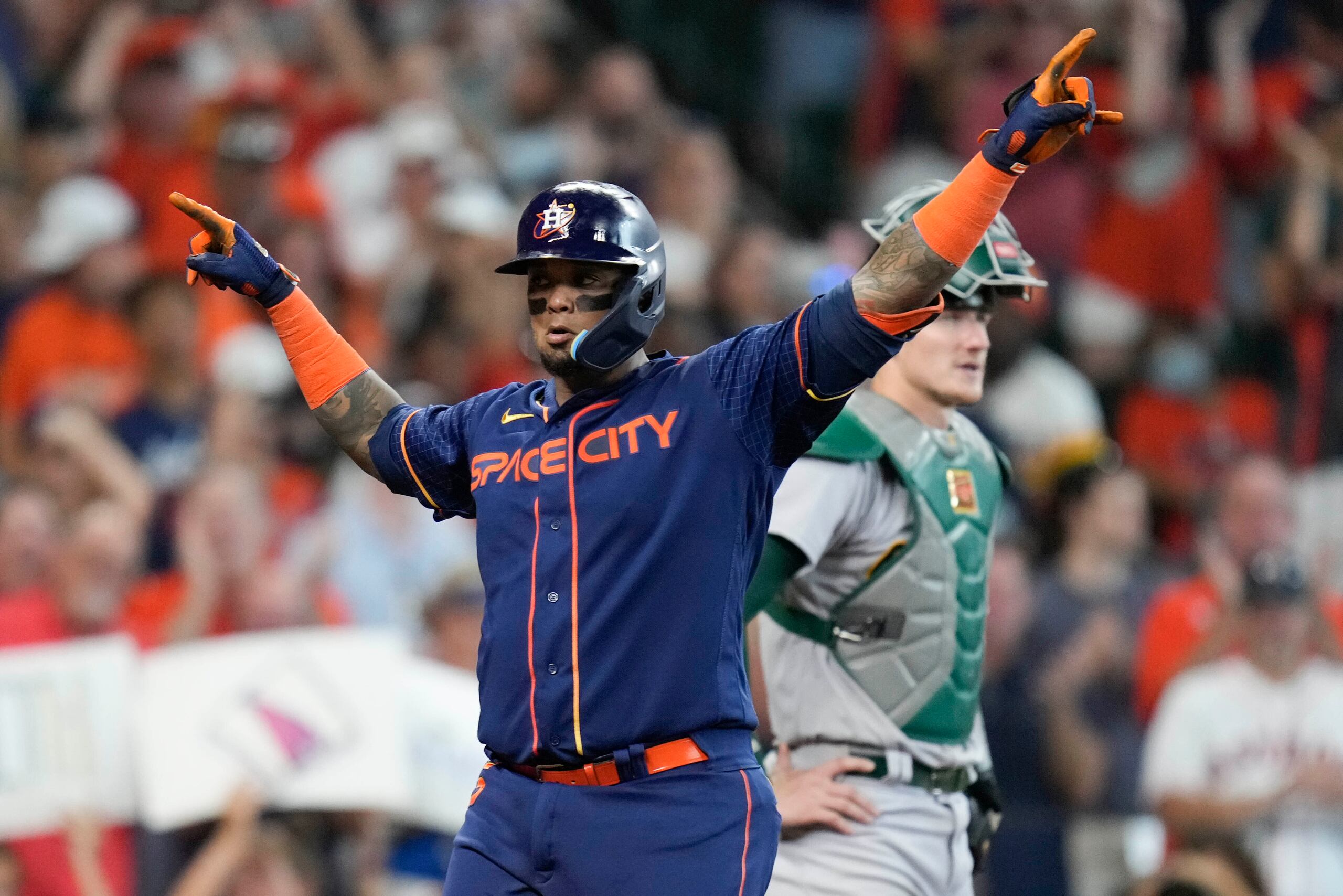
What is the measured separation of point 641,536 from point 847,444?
3.24 ft

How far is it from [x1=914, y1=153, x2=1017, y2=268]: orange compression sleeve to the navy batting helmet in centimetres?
65

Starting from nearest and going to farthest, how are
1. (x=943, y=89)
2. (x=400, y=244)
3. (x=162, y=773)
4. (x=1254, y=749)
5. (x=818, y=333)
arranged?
(x=818, y=333) < (x=162, y=773) < (x=1254, y=749) < (x=400, y=244) < (x=943, y=89)

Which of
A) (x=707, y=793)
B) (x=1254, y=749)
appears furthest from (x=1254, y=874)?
(x=707, y=793)

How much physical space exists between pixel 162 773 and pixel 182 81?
460cm

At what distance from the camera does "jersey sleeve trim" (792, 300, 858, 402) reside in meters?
4.03

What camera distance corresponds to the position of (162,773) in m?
7.00

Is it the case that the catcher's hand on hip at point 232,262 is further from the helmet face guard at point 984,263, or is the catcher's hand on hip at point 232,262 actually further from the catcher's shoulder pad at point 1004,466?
the catcher's shoulder pad at point 1004,466

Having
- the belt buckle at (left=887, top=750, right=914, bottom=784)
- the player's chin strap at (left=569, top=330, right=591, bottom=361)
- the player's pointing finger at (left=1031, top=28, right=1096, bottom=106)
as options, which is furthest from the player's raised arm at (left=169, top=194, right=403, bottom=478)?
the player's pointing finger at (left=1031, top=28, right=1096, bottom=106)

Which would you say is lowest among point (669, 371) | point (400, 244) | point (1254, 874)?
point (1254, 874)

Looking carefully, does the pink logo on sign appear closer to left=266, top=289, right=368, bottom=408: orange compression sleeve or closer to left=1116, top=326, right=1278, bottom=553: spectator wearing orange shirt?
left=266, top=289, right=368, bottom=408: orange compression sleeve

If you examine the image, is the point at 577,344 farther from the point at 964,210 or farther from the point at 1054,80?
the point at 1054,80

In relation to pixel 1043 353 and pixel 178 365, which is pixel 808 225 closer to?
pixel 1043 353

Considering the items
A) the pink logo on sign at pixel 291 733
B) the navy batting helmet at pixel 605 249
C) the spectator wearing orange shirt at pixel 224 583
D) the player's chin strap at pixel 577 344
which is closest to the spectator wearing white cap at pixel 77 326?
the spectator wearing orange shirt at pixel 224 583

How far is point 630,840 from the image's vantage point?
4.04 metres
